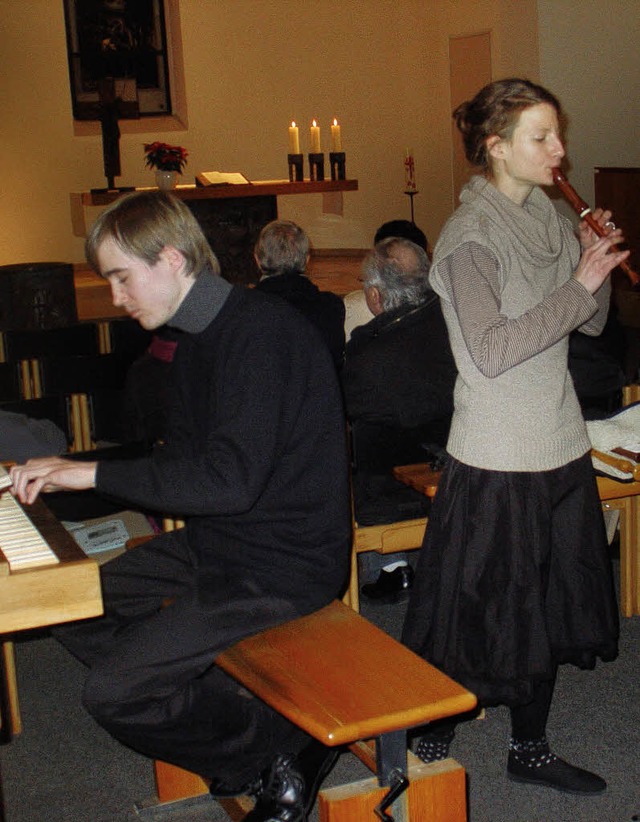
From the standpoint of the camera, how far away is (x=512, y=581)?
2219 millimetres

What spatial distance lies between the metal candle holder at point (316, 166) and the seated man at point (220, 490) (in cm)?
639

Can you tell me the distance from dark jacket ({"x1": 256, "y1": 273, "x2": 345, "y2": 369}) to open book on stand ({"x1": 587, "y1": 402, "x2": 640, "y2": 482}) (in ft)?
3.67

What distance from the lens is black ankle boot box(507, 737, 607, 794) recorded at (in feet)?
7.89

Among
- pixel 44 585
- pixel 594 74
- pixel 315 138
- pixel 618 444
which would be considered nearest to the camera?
pixel 44 585

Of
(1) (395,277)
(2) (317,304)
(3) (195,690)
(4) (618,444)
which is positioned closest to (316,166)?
(2) (317,304)

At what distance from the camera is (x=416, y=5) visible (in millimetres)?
11445

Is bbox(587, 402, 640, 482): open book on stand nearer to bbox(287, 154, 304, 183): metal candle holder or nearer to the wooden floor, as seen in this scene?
the wooden floor

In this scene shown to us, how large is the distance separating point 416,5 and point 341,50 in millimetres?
881

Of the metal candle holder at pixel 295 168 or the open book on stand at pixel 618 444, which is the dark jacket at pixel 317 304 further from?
the metal candle holder at pixel 295 168

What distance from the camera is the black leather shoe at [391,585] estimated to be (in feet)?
11.6

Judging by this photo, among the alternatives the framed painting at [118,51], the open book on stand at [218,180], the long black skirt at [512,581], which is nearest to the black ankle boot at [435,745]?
the long black skirt at [512,581]

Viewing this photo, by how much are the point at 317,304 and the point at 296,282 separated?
0.15 metres

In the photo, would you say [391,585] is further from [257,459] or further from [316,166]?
[316,166]

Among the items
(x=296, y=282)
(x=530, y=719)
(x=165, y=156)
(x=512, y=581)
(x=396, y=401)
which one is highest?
(x=165, y=156)
